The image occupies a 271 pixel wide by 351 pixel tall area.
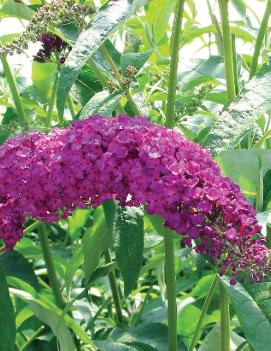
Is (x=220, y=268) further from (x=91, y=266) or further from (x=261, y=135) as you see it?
(x=261, y=135)

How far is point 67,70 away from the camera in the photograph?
1.19 metres

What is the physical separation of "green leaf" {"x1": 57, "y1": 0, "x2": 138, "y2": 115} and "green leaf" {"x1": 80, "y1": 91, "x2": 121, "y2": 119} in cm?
14

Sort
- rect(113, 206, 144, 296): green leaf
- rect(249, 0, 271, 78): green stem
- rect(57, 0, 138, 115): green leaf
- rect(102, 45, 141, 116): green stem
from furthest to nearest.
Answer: rect(249, 0, 271, 78): green stem
rect(102, 45, 141, 116): green stem
rect(113, 206, 144, 296): green leaf
rect(57, 0, 138, 115): green leaf

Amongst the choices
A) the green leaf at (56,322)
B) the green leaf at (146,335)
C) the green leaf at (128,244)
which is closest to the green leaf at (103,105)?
the green leaf at (128,244)

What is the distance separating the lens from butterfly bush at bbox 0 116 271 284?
1068 millimetres

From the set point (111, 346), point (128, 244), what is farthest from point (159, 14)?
point (111, 346)

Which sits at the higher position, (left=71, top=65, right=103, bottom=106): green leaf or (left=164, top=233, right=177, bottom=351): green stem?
(left=71, top=65, right=103, bottom=106): green leaf

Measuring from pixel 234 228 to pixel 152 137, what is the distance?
0.22m

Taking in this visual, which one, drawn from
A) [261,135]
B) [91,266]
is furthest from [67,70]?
[261,135]

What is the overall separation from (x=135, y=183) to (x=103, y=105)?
10.2 inches

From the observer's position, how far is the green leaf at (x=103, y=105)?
53.1 inches

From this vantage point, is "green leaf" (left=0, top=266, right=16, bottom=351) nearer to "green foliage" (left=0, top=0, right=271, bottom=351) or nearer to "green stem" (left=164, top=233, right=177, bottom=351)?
"green foliage" (left=0, top=0, right=271, bottom=351)

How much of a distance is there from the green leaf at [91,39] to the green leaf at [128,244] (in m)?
0.23

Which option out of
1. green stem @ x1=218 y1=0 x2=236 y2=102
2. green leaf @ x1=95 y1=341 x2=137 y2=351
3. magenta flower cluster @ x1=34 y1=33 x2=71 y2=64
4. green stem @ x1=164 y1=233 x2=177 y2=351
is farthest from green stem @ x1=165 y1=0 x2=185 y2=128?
green leaf @ x1=95 y1=341 x2=137 y2=351
